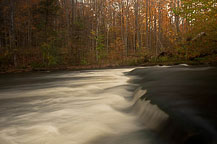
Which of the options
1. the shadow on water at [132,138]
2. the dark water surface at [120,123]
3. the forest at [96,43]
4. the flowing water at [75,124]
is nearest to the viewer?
the dark water surface at [120,123]

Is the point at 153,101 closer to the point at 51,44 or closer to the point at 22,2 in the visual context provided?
the point at 51,44

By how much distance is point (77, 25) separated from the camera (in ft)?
68.5

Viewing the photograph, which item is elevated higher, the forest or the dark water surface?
the forest

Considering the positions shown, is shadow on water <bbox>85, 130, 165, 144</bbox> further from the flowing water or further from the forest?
the forest

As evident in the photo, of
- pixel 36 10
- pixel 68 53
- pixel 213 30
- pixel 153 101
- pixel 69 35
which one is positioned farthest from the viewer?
pixel 36 10

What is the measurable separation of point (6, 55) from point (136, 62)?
12.6 metres

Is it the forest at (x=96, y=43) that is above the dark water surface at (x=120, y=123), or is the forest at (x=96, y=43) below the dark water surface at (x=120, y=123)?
above

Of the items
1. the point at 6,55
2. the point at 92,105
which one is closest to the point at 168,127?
the point at 92,105

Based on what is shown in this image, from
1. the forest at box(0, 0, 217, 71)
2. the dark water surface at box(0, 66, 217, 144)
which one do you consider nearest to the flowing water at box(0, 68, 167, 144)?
the dark water surface at box(0, 66, 217, 144)

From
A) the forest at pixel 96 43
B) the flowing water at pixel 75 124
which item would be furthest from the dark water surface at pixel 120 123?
the forest at pixel 96 43

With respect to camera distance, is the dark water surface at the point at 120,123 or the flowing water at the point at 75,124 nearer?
the dark water surface at the point at 120,123

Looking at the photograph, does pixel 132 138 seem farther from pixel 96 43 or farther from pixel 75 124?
pixel 96 43

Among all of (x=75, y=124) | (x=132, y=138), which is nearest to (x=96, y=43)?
(x=75, y=124)

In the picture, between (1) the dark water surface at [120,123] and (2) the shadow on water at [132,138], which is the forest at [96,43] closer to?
(1) the dark water surface at [120,123]
